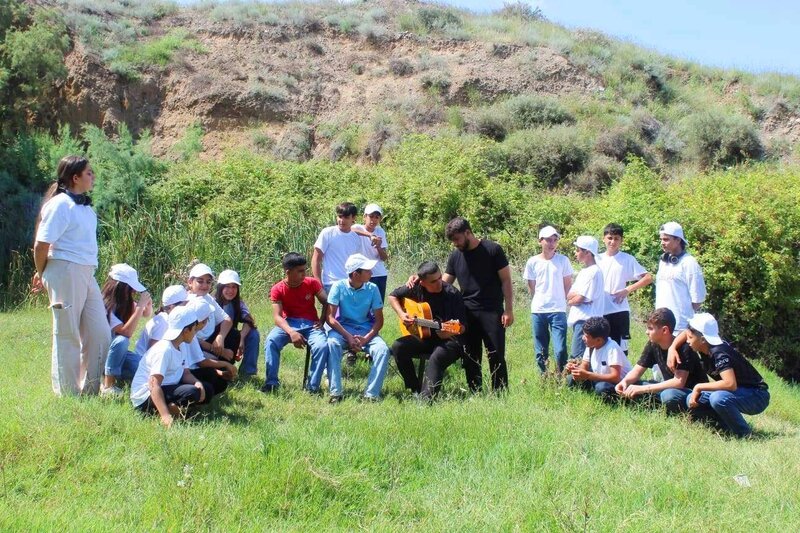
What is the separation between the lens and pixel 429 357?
26.1 feet

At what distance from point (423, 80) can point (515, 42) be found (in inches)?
186

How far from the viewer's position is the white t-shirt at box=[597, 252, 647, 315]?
8.57 m

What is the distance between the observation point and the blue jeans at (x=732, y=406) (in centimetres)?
684

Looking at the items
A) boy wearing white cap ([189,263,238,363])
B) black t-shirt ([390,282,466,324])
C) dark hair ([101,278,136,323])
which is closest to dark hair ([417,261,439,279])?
black t-shirt ([390,282,466,324])

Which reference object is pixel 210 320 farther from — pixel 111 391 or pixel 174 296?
pixel 111 391

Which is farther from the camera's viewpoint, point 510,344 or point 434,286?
point 510,344

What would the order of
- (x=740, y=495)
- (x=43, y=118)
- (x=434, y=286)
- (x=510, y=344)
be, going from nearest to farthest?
(x=740, y=495) < (x=434, y=286) < (x=510, y=344) < (x=43, y=118)

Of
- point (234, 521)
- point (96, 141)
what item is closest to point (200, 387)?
point (234, 521)

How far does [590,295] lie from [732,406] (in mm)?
1913

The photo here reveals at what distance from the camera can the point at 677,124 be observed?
2495 centimetres

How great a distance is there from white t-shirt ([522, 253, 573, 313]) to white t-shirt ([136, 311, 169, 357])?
3.76 m

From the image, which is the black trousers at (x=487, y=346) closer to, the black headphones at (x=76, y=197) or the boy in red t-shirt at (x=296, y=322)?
the boy in red t-shirt at (x=296, y=322)

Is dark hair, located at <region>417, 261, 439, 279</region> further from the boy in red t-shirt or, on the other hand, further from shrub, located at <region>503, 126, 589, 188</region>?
shrub, located at <region>503, 126, 589, 188</region>

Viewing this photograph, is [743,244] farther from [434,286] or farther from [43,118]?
[43,118]
